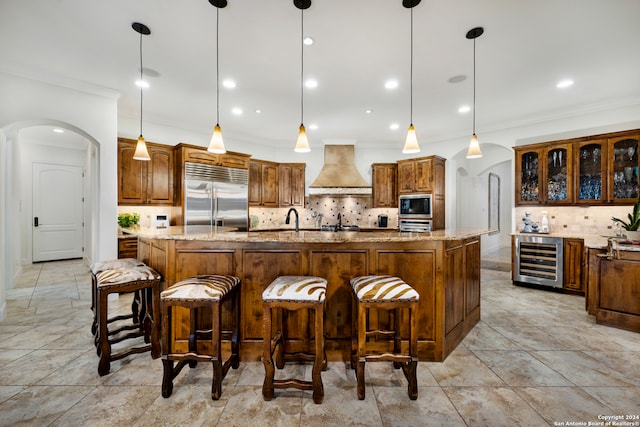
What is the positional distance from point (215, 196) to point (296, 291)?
404 centimetres

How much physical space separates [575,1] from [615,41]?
1012 millimetres

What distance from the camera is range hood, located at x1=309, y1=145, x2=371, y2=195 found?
629 centimetres

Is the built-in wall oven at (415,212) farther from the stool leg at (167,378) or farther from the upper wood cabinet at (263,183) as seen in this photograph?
the stool leg at (167,378)

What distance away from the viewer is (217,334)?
1.83 metres

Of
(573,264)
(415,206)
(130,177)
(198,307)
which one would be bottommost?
(573,264)

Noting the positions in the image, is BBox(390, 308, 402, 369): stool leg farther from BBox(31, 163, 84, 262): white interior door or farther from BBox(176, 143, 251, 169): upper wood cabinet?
BBox(31, 163, 84, 262): white interior door

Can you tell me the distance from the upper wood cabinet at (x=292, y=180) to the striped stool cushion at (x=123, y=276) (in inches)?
181

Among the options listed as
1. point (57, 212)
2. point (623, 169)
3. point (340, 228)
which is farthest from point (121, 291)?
point (57, 212)

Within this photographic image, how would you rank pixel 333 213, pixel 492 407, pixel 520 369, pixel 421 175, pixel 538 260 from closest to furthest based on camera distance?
pixel 492 407 < pixel 520 369 < pixel 538 260 < pixel 421 175 < pixel 333 213

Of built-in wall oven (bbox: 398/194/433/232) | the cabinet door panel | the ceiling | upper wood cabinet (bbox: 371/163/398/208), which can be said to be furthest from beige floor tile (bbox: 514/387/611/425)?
the cabinet door panel

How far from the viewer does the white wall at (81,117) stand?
3.16m

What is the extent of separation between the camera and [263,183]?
6469 millimetres

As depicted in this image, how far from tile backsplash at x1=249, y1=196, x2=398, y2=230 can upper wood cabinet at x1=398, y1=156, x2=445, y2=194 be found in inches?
34.2

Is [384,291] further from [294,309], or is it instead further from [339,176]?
[339,176]
